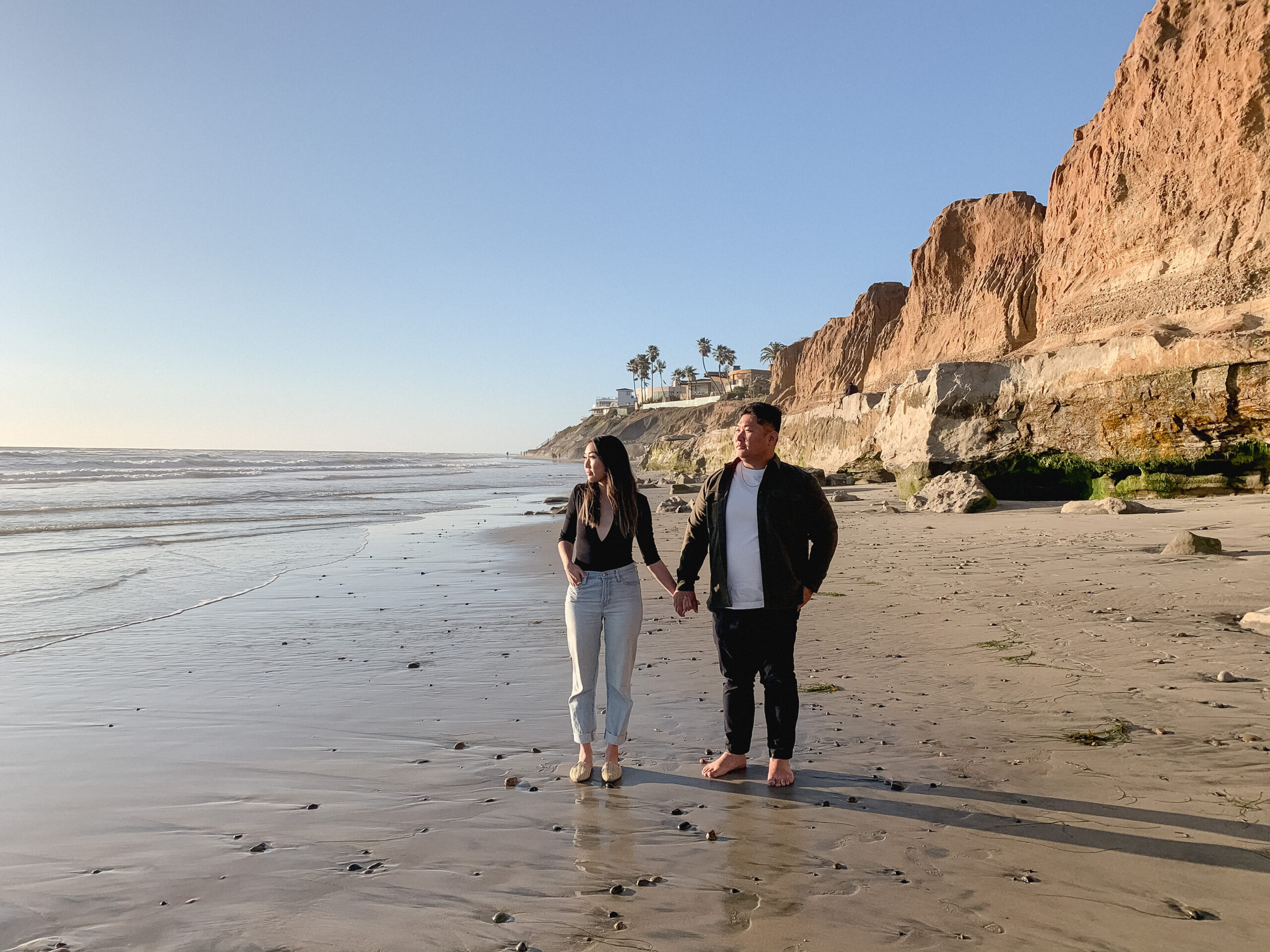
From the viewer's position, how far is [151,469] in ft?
168

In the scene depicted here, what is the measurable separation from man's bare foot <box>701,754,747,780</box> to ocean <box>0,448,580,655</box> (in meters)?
6.89

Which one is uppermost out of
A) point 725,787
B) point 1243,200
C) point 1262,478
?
point 1243,200

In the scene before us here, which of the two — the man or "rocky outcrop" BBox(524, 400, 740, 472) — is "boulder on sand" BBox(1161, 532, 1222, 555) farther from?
"rocky outcrop" BBox(524, 400, 740, 472)

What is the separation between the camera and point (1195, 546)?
8953 mm

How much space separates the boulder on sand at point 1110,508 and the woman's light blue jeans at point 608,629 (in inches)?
474

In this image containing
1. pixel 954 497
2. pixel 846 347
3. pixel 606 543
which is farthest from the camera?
pixel 846 347

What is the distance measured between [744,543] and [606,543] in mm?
744

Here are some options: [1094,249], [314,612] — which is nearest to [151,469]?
[314,612]

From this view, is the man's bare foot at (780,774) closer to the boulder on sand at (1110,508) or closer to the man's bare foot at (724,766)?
the man's bare foot at (724,766)

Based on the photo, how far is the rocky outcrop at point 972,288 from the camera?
52.1 m

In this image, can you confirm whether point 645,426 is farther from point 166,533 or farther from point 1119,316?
point 166,533

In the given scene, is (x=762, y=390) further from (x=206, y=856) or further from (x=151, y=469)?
(x=206, y=856)

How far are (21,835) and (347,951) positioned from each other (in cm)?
200

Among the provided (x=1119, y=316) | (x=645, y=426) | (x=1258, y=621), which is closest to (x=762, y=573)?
(x=1258, y=621)
